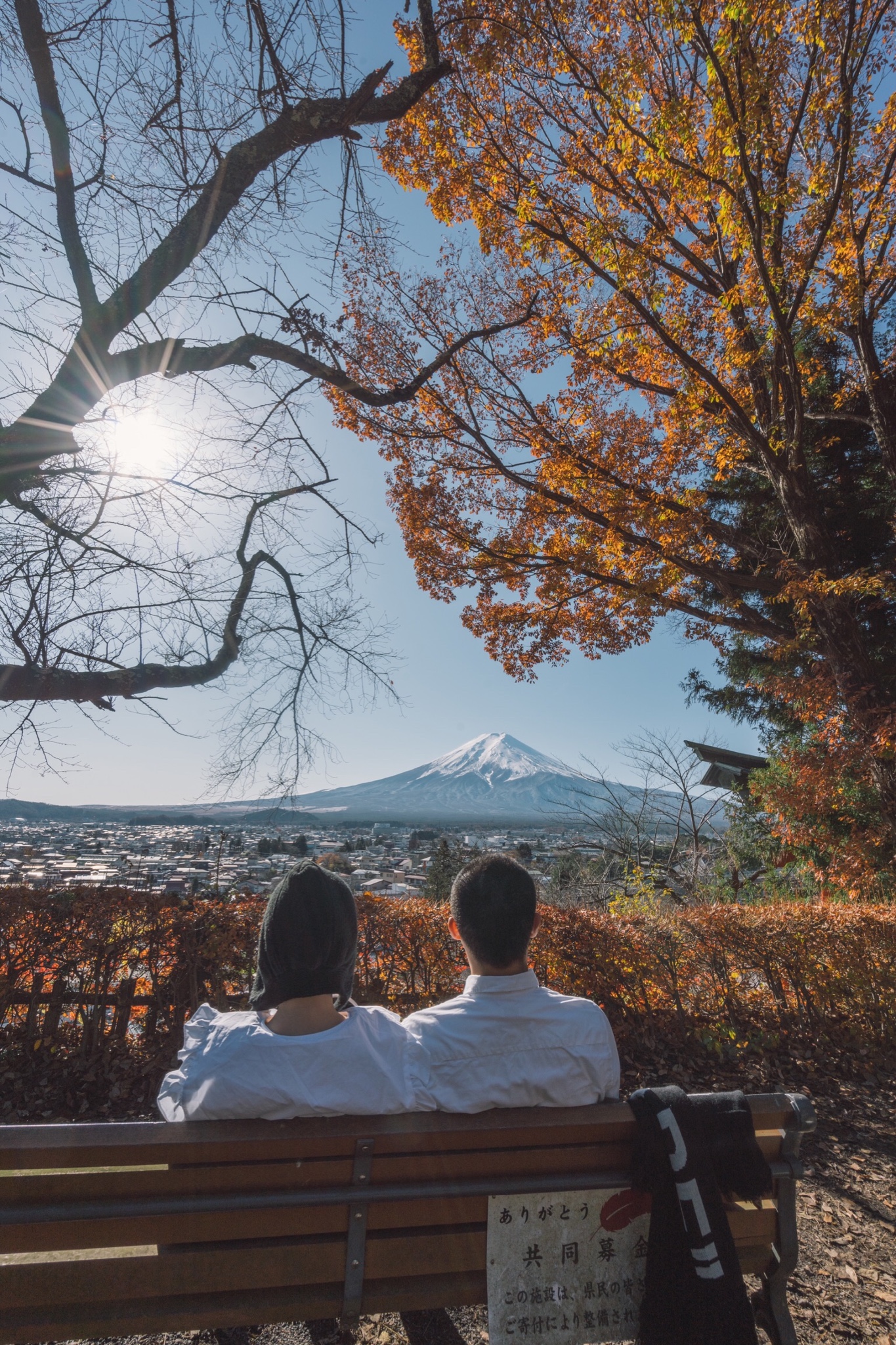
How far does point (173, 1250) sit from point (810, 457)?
1447 centimetres

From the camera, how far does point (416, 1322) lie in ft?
7.53

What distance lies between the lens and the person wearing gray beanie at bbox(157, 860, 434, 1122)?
4.90 feet

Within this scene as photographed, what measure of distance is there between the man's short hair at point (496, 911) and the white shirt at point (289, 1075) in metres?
0.32

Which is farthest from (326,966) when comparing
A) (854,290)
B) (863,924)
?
(854,290)

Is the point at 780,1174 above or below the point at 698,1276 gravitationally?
above

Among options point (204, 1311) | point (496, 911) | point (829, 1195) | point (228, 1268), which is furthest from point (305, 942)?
point (829, 1195)

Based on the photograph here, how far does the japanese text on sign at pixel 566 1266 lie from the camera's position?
157 cm

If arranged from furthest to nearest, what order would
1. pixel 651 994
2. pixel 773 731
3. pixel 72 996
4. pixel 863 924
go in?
pixel 773 731
pixel 863 924
pixel 651 994
pixel 72 996

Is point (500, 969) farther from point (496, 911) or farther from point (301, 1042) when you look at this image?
point (301, 1042)

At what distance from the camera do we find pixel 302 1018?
1626 mm

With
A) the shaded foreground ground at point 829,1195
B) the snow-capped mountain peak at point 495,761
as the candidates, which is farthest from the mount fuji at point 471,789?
the shaded foreground ground at point 829,1195

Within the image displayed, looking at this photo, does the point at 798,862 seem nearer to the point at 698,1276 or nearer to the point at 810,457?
the point at 810,457

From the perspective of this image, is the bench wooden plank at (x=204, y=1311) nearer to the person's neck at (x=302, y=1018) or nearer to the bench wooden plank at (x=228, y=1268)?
the bench wooden plank at (x=228, y=1268)

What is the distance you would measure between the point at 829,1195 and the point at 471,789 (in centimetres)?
7792
